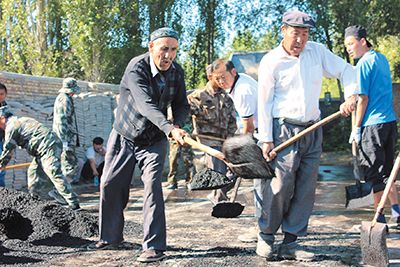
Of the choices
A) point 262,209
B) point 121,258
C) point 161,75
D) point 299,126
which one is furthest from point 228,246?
point 161,75

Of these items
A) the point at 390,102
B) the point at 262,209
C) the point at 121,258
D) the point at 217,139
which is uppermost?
the point at 390,102

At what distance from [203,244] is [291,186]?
109 cm

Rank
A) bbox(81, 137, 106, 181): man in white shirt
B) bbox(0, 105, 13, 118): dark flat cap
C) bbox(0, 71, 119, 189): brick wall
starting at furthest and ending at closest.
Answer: bbox(81, 137, 106, 181): man in white shirt → bbox(0, 71, 119, 189): brick wall → bbox(0, 105, 13, 118): dark flat cap

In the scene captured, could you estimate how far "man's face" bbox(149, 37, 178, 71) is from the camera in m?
4.42

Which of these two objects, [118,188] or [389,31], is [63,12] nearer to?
[389,31]

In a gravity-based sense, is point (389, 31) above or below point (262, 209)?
above

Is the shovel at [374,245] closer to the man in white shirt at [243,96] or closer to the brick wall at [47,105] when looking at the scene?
the man in white shirt at [243,96]

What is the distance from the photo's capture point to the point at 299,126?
4434 millimetres

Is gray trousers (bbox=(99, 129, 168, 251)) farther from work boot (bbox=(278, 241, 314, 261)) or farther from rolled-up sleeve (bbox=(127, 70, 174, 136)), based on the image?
work boot (bbox=(278, 241, 314, 261))

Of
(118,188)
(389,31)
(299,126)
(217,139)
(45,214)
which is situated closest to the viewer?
(299,126)

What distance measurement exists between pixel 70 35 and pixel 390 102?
1627 centimetres

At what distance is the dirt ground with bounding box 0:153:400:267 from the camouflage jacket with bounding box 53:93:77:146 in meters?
2.27

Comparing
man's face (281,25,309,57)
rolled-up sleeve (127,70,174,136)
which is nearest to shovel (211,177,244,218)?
rolled-up sleeve (127,70,174,136)

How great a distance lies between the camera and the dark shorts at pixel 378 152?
5.30 m
